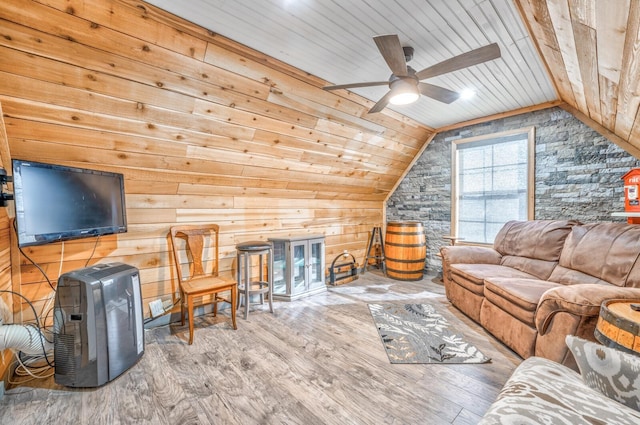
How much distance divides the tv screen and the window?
4242 millimetres

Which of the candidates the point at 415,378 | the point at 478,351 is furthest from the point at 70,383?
the point at 478,351

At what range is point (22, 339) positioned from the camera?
1.70 meters

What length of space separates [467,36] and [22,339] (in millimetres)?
3626

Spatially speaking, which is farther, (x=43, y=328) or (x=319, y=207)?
(x=319, y=207)

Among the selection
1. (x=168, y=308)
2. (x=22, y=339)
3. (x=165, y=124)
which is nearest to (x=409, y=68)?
(x=165, y=124)

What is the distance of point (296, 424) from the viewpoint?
1480 mm

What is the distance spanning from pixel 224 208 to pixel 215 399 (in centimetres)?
198

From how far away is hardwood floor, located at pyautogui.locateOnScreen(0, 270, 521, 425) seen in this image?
155 cm

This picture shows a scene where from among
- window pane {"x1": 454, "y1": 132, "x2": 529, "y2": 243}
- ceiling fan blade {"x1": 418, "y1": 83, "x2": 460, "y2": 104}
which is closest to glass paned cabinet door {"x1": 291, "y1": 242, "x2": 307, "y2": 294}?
ceiling fan blade {"x1": 418, "y1": 83, "x2": 460, "y2": 104}

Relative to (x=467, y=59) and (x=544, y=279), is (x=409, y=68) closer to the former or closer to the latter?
(x=467, y=59)

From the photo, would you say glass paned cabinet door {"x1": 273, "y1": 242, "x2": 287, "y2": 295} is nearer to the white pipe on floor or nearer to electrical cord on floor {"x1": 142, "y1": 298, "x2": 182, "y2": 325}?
electrical cord on floor {"x1": 142, "y1": 298, "x2": 182, "y2": 325}

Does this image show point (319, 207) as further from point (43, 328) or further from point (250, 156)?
point (43, 328)

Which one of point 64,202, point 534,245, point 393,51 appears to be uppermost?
point 393,51

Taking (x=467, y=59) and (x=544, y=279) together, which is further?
(x=544, y=279)
